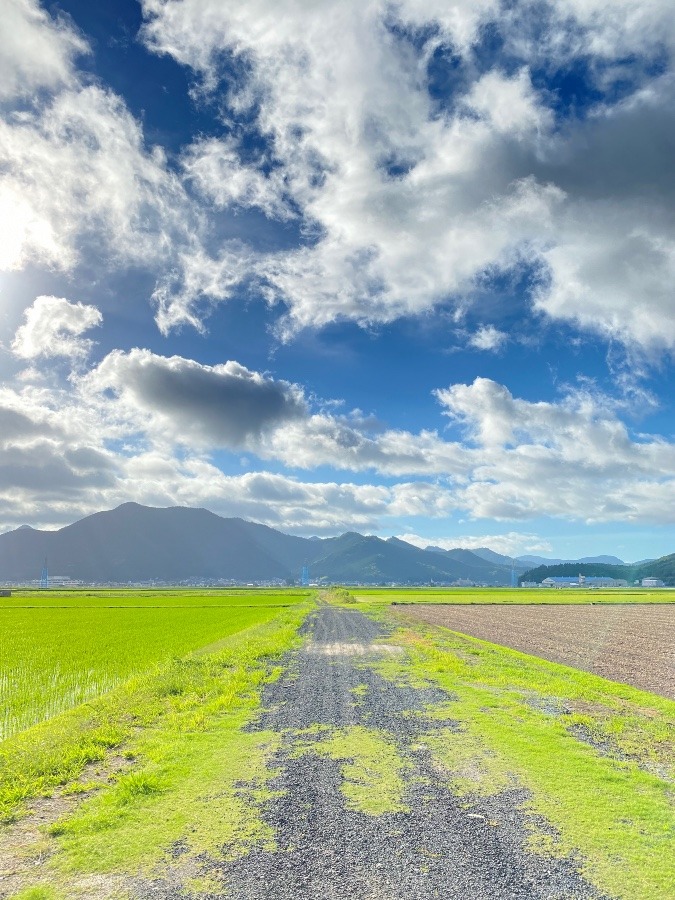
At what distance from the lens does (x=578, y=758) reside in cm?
1176

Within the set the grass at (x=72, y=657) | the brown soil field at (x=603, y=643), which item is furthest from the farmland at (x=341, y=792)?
the brown soil field at (x=603, y=643)

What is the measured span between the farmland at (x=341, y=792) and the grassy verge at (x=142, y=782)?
42mm

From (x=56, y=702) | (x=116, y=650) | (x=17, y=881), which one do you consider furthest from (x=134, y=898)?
(x=116, y=650)

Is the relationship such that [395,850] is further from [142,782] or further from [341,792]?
[142,782]

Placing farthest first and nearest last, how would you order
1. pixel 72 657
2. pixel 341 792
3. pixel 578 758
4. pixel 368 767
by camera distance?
pixel 72 657 → pixel 578 758 → pixel 368 767 → pixel 341 792

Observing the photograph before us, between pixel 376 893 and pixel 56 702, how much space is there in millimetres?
16259

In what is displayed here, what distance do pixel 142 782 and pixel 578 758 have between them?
911 centimetres

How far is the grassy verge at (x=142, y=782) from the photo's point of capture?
746cm

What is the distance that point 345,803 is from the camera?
9.16m

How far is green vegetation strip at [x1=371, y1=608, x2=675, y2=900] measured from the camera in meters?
7.58

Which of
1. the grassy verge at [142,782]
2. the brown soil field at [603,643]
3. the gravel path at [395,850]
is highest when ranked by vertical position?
the gravel path at [395,850]

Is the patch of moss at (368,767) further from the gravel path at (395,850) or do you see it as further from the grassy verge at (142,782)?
the grassy verge at (142,782)

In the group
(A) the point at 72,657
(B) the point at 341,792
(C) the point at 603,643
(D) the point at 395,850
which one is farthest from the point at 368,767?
(C) the point at 603,643

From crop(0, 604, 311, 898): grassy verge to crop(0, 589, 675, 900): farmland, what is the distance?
0.14 feet
